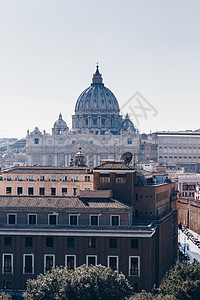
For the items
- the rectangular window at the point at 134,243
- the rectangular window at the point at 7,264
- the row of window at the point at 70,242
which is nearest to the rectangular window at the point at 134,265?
the rectangular window at the point at 134,243

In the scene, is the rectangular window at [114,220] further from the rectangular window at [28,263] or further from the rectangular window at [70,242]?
the rectangular window at [28,263]

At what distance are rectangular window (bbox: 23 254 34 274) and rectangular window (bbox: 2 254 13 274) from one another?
3.97 feet

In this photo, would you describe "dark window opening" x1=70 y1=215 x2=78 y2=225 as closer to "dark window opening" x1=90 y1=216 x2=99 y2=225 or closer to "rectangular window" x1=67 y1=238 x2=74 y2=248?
"dark window opening" x1=90 y1=216 x2=99 y2=225

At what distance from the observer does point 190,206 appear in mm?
127188

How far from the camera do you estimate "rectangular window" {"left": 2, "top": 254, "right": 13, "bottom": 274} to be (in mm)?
67000

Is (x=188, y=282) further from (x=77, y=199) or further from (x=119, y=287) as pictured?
(x=77, y=199)

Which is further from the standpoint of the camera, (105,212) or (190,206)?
(190,206)

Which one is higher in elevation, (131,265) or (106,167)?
(106,167)

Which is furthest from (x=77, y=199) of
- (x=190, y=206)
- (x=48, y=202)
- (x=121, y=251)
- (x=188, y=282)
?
(x=190, y=206)

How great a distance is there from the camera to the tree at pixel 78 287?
55.8m

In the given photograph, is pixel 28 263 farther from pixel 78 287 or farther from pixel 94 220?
pixel 78 287

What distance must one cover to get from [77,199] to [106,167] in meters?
4.98

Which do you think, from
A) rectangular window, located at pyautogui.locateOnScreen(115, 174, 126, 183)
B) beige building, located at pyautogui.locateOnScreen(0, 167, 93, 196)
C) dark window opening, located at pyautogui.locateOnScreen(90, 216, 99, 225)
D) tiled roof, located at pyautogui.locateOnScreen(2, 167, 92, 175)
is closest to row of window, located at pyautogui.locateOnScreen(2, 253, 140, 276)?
dark window opening, located at pyautogui.locateOnScreen(90, 216, 99, 225)

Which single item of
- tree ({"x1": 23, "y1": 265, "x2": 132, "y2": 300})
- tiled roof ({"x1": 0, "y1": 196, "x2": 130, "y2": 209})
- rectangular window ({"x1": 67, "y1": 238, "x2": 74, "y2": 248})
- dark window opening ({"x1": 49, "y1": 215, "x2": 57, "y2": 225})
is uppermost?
tiled roof ({"x1": 0, "y1": 196, "x2": 130, "y2": 209})
